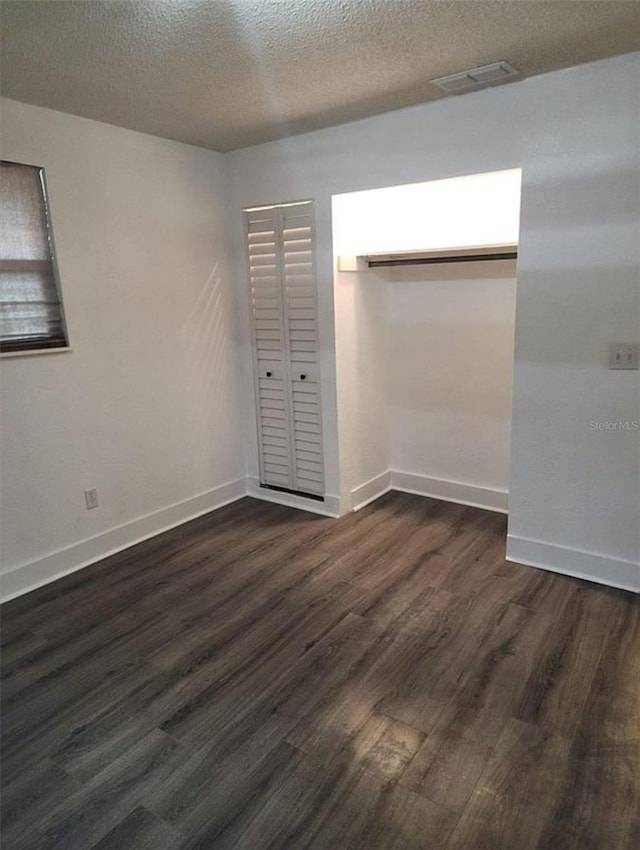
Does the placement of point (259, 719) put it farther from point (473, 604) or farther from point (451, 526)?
point (451, 526)

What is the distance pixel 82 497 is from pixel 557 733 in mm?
2470

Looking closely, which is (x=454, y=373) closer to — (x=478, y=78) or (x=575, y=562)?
(x=575, y=562)

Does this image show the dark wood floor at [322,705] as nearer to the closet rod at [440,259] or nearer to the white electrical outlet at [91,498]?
the white electrical outlet at [91,498]

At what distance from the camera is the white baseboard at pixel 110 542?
9.26 ft

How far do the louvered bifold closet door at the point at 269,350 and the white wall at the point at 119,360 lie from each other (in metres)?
0.21

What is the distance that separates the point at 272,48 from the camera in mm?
2031

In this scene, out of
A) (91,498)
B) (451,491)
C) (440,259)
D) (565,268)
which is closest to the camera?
(565,268)

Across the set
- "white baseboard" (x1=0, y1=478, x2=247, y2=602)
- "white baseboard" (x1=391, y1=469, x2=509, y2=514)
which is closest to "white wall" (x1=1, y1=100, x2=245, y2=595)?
"white baseboard" (x1=0, y1=478, x2=247, y2=602)

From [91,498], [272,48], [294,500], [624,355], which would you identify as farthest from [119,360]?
[624,355]

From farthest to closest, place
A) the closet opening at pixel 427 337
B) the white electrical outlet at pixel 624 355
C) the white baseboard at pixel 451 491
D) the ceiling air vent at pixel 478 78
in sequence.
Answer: the white baseboard at pixel 451 491 → the closet opening at pixel 427 337 → the white electrical outlet at pixel 624 355 → the ceiling air vent at pixel 478 78

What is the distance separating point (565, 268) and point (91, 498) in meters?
2.68

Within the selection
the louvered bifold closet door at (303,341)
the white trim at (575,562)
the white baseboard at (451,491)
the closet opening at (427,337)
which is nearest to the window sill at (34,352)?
the louvered bifold closet door at (303,341)

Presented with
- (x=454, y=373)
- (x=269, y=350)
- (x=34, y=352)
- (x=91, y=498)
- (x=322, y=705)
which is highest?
(x=34, y=352)

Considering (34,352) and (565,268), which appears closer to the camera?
(565,268)
